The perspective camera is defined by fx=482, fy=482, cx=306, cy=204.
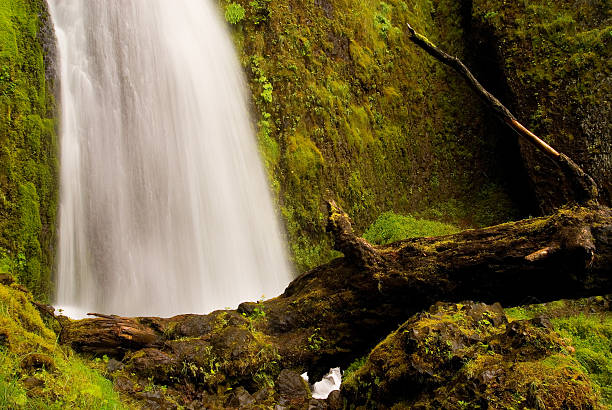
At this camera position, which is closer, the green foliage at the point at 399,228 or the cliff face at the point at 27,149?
the cliff face at the point at 27,149

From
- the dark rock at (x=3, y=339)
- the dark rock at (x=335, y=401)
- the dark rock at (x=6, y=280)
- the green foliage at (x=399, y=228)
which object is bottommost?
the dark rock at (x=335, y=401)

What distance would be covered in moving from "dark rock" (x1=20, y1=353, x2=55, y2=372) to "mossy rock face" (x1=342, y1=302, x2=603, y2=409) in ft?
7.52

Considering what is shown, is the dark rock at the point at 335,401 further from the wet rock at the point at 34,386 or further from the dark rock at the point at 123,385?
the wet rock at the point at 34,386

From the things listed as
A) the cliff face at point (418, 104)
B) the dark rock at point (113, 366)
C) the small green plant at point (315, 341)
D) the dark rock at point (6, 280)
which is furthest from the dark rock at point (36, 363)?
the cliff face at point (418, 104)

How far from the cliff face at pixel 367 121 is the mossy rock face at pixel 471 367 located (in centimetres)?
583

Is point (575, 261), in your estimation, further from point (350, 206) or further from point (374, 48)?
point (374, 48)

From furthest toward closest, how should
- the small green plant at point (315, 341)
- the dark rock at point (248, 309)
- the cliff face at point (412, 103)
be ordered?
the cliff face at point (412, 103) < the dark rock at point (248, 309) < the small green plant at point (315, 341)

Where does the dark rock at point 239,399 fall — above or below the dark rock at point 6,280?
below

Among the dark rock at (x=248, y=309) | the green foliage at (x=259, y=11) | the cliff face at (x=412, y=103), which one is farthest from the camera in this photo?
the green foliage at (x=259, y=11)

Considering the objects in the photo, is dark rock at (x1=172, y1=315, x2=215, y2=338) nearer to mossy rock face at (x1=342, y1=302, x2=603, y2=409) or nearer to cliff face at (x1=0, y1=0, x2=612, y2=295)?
mossy rock face at (x1=342, y1=302, x2=603, y2=409)

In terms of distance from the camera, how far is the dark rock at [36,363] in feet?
→ 10.2

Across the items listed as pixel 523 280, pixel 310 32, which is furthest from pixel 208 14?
pixel 523 280

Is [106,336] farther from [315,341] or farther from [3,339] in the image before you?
[315,341]

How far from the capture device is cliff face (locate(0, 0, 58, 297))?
630 centimetres
